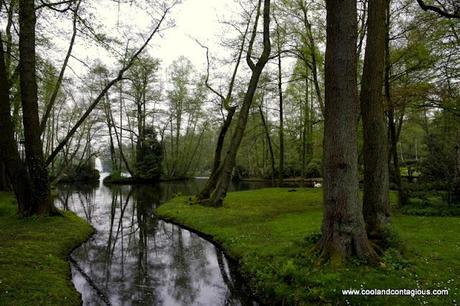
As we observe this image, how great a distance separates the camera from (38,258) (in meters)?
7.88

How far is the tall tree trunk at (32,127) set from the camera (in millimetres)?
12102

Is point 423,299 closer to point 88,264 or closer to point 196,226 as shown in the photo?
point 88,264

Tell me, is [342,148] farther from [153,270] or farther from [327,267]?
[153,270]

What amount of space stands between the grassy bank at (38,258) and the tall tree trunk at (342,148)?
4821 mm

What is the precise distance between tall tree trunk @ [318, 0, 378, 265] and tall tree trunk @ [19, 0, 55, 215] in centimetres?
1047

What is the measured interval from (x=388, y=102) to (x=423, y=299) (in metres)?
10.0

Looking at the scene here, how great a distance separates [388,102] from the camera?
1361 centimetres

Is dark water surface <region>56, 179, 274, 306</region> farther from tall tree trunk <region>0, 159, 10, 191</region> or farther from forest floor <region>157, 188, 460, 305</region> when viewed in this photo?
tall tree trunk <region>0, 159, 10, 191</region>

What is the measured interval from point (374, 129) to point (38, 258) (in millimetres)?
8204

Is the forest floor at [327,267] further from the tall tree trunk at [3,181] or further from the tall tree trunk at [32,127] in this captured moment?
the tall tree trunk at [3,181]

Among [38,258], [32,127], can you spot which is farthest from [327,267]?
[32,127]

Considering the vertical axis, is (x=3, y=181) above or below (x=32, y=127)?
below

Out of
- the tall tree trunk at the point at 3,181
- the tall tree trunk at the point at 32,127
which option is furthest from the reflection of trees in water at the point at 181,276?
the tall tree trunk at the point at 3,181

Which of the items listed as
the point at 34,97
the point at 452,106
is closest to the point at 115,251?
the point at 34,97
